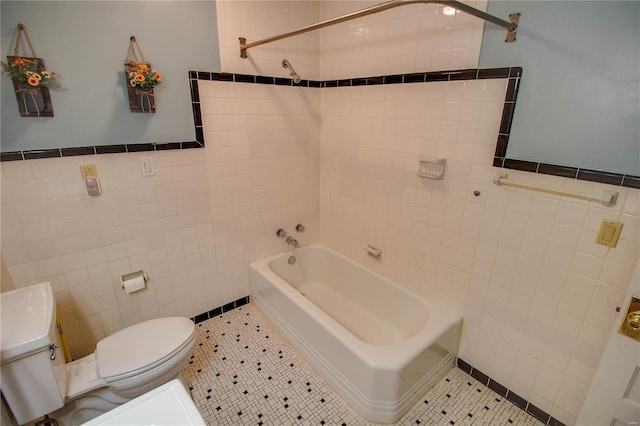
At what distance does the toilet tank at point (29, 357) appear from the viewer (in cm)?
115

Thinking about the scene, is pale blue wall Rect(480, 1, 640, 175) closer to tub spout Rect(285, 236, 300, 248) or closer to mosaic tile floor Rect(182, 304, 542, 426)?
mosaic tile floor Rect(182, 304, 542, 426)

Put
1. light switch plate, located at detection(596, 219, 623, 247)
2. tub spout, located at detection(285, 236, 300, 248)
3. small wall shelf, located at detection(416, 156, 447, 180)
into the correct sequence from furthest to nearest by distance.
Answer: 1. tub spout, located at detection(285, 236, 300, 248)
2. small wall shelf, located at detection(416, 156, 447, 180)
3. light switch plate, located at detection(596, 219, 623, 247)

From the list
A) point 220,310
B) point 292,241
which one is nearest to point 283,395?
point 220,310

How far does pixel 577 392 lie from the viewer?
58.7 inches

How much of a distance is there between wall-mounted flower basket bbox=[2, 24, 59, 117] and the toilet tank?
87 centimetres

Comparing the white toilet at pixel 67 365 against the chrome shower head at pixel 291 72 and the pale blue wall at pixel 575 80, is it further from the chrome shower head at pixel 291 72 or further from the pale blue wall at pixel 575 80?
the pale blue wall at pixel 575 80

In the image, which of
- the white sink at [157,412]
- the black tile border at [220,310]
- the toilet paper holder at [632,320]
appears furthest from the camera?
the black tile border at [220,310]

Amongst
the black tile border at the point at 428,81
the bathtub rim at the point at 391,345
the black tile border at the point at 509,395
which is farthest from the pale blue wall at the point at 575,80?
the black tile border at the point at 509,395

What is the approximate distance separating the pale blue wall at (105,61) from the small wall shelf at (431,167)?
57.3 inches

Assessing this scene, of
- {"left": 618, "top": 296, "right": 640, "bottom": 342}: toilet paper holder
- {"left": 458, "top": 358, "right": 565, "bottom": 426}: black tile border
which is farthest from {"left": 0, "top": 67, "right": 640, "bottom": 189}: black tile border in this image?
{"left": 458, "top": 358, "right": 565, "bottom": 426}: black tile border

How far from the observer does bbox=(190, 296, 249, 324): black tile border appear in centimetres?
237

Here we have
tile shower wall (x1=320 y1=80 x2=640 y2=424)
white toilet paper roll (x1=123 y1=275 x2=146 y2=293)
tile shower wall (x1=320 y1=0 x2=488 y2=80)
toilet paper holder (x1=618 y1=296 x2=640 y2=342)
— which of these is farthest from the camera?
white toilet paper roll (x1=123 y1=275 x2=146 y2=293)

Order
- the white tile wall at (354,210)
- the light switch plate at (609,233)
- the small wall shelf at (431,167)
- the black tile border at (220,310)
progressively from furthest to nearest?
the black tile border at (220,310), the small wall shelf at (431,167), the white tile wall at (354,210), the light switch plate at (609,233)

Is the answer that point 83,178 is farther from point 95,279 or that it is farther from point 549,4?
point 549,4
